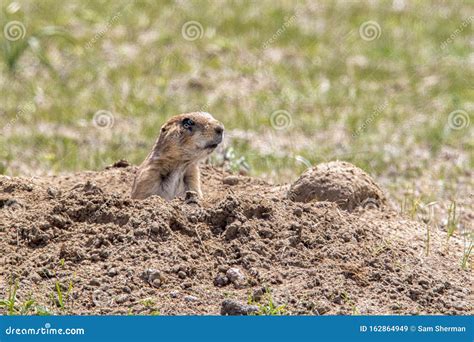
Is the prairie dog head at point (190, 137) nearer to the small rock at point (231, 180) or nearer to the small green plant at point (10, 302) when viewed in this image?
the small rock at point (231, 180)

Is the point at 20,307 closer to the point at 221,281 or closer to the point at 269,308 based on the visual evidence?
the point at 221,281

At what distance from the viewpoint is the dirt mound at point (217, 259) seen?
5711 millimetres

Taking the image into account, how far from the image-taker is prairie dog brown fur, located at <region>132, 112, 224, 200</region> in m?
7.38

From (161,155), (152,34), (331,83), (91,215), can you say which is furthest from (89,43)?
(91,215)

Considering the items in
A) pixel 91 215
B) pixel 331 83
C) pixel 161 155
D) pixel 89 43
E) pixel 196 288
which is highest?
pixel 89 43

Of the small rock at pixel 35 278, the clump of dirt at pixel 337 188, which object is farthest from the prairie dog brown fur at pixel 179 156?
the small rock at pixel 35 278

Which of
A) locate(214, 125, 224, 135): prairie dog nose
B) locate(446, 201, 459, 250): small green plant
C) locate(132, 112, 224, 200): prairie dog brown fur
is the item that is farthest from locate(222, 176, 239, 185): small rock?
locate(446, 201, 459, 250): small green plant

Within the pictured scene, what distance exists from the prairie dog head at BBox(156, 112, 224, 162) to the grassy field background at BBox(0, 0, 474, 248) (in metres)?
1.46

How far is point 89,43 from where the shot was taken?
13805mm

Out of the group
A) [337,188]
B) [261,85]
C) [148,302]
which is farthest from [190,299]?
[261,85]

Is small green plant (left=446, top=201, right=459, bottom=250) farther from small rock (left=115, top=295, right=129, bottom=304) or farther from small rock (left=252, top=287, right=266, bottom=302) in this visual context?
small rock (left=115, top=295, right=129, bottom=304)

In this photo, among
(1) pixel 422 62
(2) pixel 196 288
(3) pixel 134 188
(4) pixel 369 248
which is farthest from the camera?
(1) pixel 422 62

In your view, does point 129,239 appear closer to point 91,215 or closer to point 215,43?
point 91,215

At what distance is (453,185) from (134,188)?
10.3 feet
